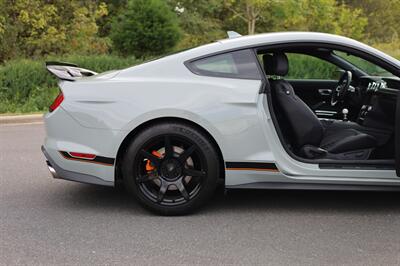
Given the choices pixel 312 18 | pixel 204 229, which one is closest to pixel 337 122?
pixel 204 229

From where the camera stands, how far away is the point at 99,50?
17625mm

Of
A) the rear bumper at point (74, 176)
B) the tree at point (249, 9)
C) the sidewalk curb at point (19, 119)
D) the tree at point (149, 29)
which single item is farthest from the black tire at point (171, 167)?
the tree at point (249, 9)

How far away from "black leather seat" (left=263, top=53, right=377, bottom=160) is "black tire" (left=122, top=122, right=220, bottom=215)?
0.75 meters

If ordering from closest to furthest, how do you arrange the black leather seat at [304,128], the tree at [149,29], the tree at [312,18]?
the black leather seat at [304,128]
the tree at [149,29]
the tree at [312,18]

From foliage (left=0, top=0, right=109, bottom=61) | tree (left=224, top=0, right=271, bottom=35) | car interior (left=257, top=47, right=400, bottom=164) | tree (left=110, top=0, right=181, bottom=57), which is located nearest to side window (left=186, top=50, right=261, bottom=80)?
car interior (left=257, top=47, right=400, bottom=164)

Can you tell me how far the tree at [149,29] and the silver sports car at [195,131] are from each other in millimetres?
10033

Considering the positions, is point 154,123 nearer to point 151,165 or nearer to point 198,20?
point 151,165

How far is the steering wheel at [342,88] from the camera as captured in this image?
5577mm

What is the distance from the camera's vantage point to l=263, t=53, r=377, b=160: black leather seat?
4.47 m

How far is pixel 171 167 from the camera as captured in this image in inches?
168

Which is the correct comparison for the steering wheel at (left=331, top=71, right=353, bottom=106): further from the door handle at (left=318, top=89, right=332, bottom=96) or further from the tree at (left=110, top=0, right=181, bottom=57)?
the tree at (left=110, top=0, right=181, bottom=57)

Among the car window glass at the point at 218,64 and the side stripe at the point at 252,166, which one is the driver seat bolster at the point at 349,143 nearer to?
the side stripe at the point at 252,166

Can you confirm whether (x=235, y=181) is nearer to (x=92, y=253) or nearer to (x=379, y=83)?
(x=92, y=253)

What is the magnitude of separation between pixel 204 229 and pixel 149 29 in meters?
10.9
